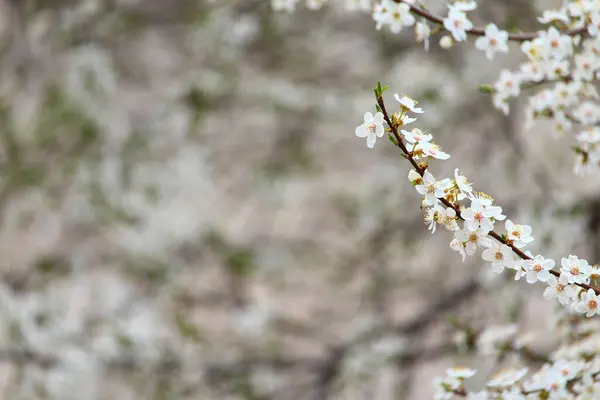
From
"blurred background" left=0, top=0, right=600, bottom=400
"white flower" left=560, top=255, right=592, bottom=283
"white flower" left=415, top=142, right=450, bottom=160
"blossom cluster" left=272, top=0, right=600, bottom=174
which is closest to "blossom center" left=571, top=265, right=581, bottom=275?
"white flower" left=560, top=255, right=592, bottom=283

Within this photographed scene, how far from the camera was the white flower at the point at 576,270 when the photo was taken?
956mm

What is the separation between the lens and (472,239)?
959 millimetres

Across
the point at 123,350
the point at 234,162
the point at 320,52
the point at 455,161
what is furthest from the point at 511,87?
the point at 234,162

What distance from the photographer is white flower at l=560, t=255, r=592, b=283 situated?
3.14 ft

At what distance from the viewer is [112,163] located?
8.61 ft

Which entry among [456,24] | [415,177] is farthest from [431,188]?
[456,24]

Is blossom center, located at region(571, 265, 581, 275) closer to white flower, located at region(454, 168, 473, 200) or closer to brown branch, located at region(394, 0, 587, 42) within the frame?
white flower, located at region(454, 168, 473, 200)

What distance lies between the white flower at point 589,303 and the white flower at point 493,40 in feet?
1.46

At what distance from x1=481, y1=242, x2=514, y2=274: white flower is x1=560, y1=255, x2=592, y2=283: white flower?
7 centimetres

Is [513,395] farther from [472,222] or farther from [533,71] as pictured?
[533,71]

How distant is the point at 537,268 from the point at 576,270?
0.05 m

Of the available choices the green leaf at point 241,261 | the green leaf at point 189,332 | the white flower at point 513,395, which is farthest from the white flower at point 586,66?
the green leaf at point 241,261

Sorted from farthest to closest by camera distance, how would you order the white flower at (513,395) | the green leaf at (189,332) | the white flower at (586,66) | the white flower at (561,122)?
the green leaf at (189,332) → the white flower at (561,122) → the white flower at (586,66) → the white flower at (513,395)

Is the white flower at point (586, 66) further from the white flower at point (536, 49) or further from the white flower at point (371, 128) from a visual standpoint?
the white flower at point (371, 128)
